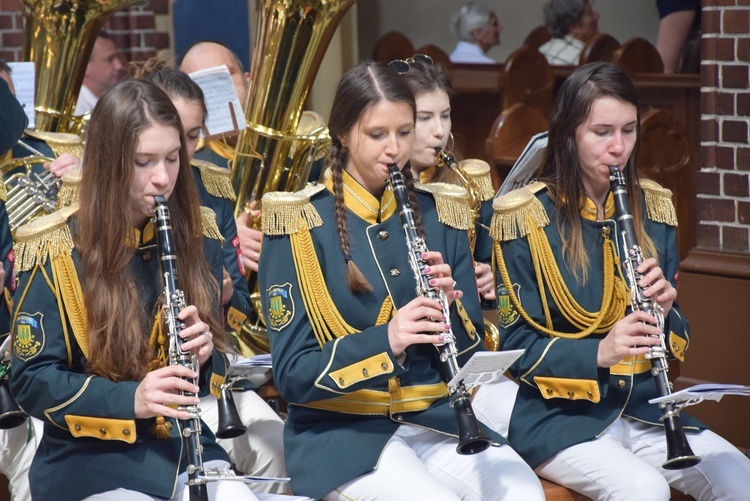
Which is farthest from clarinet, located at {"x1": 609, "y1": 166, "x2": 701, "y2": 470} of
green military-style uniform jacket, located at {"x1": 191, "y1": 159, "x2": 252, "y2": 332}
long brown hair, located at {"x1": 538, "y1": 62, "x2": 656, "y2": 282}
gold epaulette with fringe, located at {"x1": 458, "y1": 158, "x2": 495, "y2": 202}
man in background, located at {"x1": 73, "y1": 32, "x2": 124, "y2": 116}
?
man in background, located at {"x1": 73, "y1": 32, "x2": 124, "y2": 116}

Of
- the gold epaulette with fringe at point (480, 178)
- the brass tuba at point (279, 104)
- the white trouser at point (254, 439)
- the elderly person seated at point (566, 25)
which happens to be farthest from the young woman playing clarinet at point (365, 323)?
Result: the elderly person seated at point (566, 25)

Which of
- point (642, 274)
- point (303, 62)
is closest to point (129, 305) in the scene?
point (642, 274)

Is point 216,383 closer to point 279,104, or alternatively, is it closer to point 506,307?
point 506,307

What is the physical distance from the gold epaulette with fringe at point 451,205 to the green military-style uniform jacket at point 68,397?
728 mm

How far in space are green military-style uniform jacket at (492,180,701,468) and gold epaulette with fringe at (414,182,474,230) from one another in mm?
121

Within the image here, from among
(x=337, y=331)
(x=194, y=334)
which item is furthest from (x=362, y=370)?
(x=194, y=334)

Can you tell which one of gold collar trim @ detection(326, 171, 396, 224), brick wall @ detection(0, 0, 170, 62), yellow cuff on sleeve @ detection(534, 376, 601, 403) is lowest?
yellow cuff on sleeve @ detection(534, 376, 601, 403)

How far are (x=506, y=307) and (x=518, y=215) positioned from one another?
0.77ft

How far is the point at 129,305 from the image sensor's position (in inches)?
93.6

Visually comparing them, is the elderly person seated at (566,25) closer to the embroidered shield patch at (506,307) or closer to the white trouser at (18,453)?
the embroidered shield patch at (506,307)

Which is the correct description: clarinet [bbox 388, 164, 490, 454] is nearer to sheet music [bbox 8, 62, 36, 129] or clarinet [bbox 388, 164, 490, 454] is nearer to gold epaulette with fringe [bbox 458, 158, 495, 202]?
gold epaulette with fringe [bbox 458, 158, 495, 202]

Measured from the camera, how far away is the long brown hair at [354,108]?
8.50 feet

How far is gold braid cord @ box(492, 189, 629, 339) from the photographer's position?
A: 9.07 feet

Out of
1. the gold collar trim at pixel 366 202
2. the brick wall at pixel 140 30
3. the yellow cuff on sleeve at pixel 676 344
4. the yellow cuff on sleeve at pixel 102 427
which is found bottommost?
the yellow cuff on sleeve at pixel 102 427
